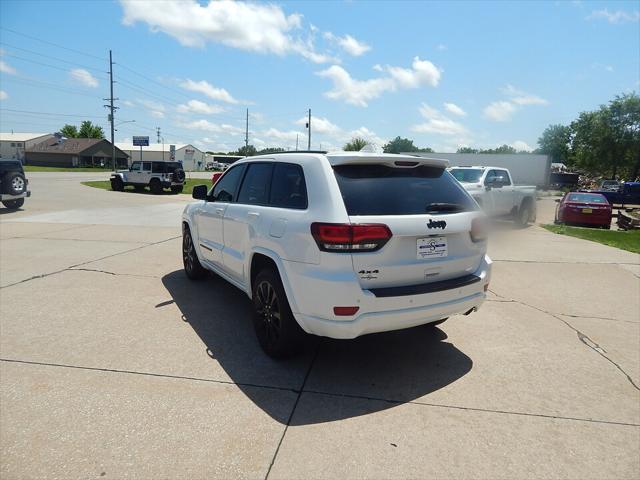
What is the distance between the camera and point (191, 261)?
6.17 m

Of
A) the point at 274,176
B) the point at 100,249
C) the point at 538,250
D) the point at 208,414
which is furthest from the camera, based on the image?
the point at 538,250

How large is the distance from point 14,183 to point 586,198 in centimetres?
2026

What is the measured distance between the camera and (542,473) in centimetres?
241

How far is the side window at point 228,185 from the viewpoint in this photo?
15.7ft

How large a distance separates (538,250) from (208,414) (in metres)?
8.89

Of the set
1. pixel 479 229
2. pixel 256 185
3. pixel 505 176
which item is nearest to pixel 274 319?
pixel 256 185

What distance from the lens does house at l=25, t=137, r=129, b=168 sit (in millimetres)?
85125

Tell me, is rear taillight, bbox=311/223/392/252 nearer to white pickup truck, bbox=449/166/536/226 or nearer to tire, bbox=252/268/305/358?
tire, bbox=252/268/305/358

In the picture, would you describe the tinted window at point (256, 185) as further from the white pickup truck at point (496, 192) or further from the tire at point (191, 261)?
the white pickup truck at point (496, 192)

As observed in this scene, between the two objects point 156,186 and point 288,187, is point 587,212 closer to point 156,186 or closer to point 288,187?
point 288,187

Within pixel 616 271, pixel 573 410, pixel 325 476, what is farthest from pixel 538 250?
pixel 325 476

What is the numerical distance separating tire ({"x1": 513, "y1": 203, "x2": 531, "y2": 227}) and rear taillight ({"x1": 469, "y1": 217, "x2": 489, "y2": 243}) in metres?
11.7

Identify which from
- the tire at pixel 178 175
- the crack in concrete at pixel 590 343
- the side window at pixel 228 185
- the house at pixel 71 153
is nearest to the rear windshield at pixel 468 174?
the crack in concrete at pixel 590 343

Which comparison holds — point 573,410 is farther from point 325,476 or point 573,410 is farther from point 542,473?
point 325,476
